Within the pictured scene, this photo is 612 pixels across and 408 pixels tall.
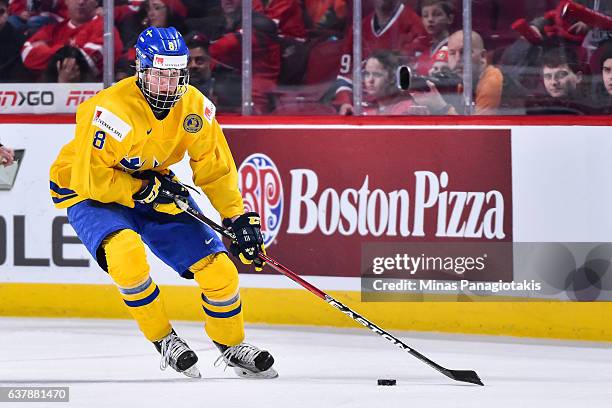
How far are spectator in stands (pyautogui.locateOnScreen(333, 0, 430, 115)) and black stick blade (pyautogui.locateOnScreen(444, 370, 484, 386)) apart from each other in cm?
195

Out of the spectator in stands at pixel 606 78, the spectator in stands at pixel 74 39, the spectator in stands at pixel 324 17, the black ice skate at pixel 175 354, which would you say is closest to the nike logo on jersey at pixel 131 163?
the black ice skate at pixel 175 354

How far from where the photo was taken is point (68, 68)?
6.99 metres

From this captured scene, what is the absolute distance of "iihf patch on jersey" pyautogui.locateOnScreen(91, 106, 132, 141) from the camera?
4852mm

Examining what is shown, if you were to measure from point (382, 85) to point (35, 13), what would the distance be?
6.24ft

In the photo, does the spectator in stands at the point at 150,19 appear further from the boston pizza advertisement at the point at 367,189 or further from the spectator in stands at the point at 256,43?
the boston pizza advertisement at the point at 367,189

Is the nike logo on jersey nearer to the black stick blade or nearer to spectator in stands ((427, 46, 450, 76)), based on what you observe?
the black stick blade

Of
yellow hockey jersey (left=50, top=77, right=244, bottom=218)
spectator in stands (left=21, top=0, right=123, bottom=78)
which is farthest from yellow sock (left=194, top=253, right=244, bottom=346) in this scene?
spectator in stands (left=21, top=0, right=123, bottom=78)

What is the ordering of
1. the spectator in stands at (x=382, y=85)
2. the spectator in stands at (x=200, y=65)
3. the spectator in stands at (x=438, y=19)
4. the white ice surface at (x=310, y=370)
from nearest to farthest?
the white ice surface at (x=310, y=370) < the spectator in stands at (x=438, y=19) < the spectator in stands at (x=382, y=85) < the spectator in stands at (x=200, y=65)

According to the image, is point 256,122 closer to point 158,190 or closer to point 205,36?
point 205,36

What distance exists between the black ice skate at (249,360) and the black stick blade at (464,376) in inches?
26.3

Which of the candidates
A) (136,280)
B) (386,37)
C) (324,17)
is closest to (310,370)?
(136,280)

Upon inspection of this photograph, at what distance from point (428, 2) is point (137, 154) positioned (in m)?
2.04

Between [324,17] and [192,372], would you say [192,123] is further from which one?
[324,17]

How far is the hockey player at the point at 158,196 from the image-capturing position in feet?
16.0
